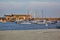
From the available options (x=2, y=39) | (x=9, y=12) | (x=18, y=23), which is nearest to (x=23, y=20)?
(x=18, y=23)

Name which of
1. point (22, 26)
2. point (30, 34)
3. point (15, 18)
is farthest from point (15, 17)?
point (30, 34)

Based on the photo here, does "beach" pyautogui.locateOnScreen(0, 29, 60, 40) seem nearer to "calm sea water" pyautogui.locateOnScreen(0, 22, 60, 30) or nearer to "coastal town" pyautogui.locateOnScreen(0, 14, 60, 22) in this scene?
"calm sea water" pyautogui.locateOnScreen(0, 22, 60, 30)

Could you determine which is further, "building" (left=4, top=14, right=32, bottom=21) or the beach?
"building" (left=4, top=14, right=32, bottom=21)

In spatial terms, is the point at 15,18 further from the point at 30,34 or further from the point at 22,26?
the point at 30,34

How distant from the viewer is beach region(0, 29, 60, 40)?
2.49 metres

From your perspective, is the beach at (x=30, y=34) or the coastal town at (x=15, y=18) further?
the coastal town at (x=15, y=18)

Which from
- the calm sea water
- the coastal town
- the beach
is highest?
the coastal town

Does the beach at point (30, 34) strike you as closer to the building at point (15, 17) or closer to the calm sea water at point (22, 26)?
the calm sea water at point (22, 26)

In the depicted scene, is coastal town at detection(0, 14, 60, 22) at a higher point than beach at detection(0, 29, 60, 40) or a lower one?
higher

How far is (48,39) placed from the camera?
2.50m

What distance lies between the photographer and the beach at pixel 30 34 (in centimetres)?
249

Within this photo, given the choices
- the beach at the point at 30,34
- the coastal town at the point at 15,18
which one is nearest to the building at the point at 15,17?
the coastal town at the point at 15,18

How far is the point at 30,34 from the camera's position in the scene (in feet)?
8.43

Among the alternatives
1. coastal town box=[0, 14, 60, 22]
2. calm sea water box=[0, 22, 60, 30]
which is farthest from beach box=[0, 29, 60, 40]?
coastal town box=[0, 14, 60, 22]
